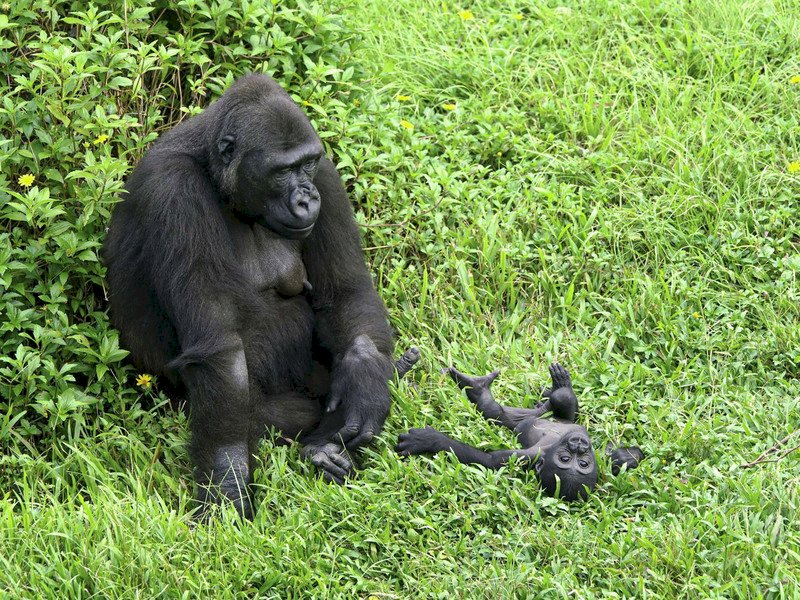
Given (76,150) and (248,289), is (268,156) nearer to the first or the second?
(248,289)

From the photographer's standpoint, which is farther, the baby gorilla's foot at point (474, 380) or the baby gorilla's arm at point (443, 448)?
the baby gorilla's foot at point (474, 380)

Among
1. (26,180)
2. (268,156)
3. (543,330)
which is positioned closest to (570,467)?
(543,330)

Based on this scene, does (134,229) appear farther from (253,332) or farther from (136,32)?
(136,32)

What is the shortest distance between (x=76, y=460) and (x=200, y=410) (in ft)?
1.97

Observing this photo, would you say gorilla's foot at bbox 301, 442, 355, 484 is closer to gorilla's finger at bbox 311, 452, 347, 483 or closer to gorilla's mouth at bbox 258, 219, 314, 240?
gorilla's finger at bbox 311, 452, 347, 483

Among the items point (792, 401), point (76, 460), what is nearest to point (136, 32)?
point (76, 460)

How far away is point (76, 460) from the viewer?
4.98 meters

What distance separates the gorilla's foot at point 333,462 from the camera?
4793 mm

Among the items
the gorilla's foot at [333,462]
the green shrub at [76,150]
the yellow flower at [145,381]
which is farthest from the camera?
the yellow flower at [145,381]

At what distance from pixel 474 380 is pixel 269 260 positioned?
41.7 inches

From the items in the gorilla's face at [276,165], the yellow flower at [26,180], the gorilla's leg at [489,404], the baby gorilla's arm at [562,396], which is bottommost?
the gorilla's leg at [489,404]

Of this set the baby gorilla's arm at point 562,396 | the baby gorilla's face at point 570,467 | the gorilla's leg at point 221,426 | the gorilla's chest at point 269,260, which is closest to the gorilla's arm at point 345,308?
the gorilla's chest at point 269,260

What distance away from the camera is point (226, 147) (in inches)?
192

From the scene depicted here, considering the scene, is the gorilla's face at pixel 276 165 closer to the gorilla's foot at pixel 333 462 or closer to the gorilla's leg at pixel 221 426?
the gorilla's leg at pixel 221 426
